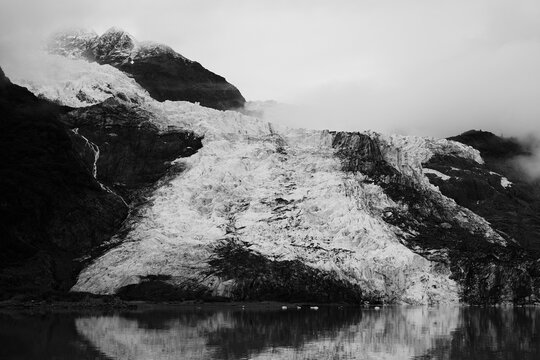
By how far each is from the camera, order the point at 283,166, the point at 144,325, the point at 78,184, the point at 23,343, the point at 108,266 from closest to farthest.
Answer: the point at 23,343, the point at 144,325, the point at 108,266, the point at 78,184, the point at 283,166

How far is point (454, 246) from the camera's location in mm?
160000

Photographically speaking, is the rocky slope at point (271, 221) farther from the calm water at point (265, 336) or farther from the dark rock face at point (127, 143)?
the calm water at point (265, 336)

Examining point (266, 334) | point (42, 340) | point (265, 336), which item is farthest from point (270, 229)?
point (42, 340)

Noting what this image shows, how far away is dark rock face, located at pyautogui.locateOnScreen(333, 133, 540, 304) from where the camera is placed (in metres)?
151

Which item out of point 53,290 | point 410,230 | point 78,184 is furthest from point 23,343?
point 410,230

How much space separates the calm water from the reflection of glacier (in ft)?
0.32

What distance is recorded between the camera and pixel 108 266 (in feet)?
465

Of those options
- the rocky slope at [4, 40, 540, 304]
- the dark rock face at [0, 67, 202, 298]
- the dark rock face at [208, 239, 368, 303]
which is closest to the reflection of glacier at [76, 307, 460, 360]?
the dark rock face at [208, 239, 368, 303]

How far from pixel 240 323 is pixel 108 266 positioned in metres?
51.8

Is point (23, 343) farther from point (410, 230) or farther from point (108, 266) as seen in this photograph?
point (410, 230)

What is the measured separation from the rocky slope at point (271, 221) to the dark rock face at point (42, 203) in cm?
546

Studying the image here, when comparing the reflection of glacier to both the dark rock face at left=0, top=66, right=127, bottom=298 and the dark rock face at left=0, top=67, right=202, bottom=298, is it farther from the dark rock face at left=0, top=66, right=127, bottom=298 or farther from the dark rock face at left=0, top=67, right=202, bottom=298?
the dark rock face at left=0, top=67, right=202, bottom=298

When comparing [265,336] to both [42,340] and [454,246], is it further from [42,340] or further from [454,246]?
[454,246]

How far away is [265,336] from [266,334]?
189 centimetres
